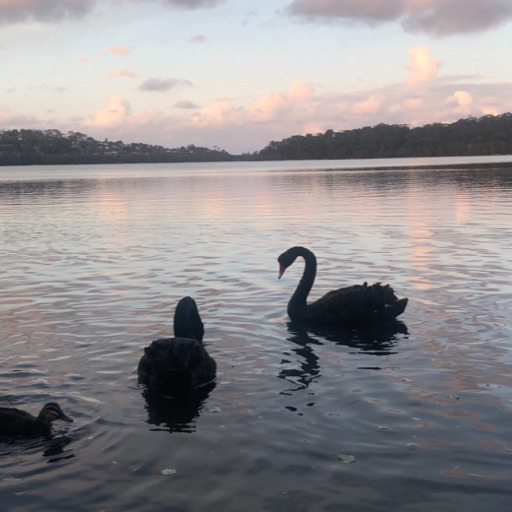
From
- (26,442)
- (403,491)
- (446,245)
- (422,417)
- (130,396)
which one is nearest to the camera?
(403,491)

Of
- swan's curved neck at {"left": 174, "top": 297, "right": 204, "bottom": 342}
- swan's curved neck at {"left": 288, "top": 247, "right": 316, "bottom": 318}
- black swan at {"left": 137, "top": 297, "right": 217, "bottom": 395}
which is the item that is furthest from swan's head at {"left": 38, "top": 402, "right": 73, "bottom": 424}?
swan's curved neck at {"left": 288, "top": 247, "right": 316, "bottom": 318}

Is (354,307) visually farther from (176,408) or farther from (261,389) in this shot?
(176,408)

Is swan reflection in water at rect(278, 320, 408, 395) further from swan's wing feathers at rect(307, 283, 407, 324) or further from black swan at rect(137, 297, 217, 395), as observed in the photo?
black swan at rect(137, 297, 217, 395)

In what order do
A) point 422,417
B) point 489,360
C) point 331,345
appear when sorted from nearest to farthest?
point 422,417 < point 489,360 < point 331,345

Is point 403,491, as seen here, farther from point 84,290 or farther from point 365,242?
point 365,242

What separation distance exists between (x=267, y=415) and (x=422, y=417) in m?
1.42

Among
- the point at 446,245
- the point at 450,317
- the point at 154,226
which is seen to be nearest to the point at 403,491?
the point at 450,317

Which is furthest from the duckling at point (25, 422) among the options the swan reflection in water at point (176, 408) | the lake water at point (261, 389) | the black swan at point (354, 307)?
the black swan at point (354, 307)

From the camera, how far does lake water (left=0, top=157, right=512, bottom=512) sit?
5309 millimetres

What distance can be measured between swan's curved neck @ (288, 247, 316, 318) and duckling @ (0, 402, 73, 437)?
505 centimetres

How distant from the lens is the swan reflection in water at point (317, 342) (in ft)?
26.3

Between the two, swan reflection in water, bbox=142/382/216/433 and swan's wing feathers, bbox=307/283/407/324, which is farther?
swan's wing feathers, bbox=307/283/407/324

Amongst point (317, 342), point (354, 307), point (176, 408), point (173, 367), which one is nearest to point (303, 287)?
point (354, 307)

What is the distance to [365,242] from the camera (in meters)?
19.5
